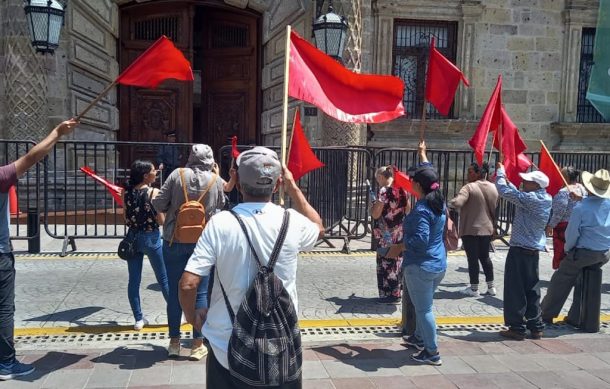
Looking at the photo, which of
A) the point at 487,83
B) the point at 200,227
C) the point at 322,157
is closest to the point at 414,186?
the point at 200,227

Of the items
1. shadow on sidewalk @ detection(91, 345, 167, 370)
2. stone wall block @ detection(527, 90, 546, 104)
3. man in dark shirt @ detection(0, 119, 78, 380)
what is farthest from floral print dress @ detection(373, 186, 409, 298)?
stone wall block @ detection(527, 90, 546, 104)

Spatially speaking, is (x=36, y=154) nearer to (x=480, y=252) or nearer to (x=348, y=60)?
(x=480, y=252)

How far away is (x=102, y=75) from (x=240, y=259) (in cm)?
1087

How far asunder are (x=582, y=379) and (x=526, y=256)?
4.27ft

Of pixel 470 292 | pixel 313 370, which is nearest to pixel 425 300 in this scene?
pixel 313 370

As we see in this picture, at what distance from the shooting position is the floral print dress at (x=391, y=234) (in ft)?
21.4

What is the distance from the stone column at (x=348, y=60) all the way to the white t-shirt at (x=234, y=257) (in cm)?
937

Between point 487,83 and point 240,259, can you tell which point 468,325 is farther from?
point 487,83

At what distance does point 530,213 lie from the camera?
18.0ft

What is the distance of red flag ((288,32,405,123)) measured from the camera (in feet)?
14.3

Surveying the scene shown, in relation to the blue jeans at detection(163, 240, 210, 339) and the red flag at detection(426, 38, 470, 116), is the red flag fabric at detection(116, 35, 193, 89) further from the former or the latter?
the red flag at detection(426, 38, 470, 116)

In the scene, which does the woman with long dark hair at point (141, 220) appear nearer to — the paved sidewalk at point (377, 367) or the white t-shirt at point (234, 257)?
the paved sidewalk at point (377, 367)

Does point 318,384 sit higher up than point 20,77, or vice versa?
point 20,77

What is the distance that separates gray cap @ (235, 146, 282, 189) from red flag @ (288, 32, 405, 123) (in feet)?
5.14
